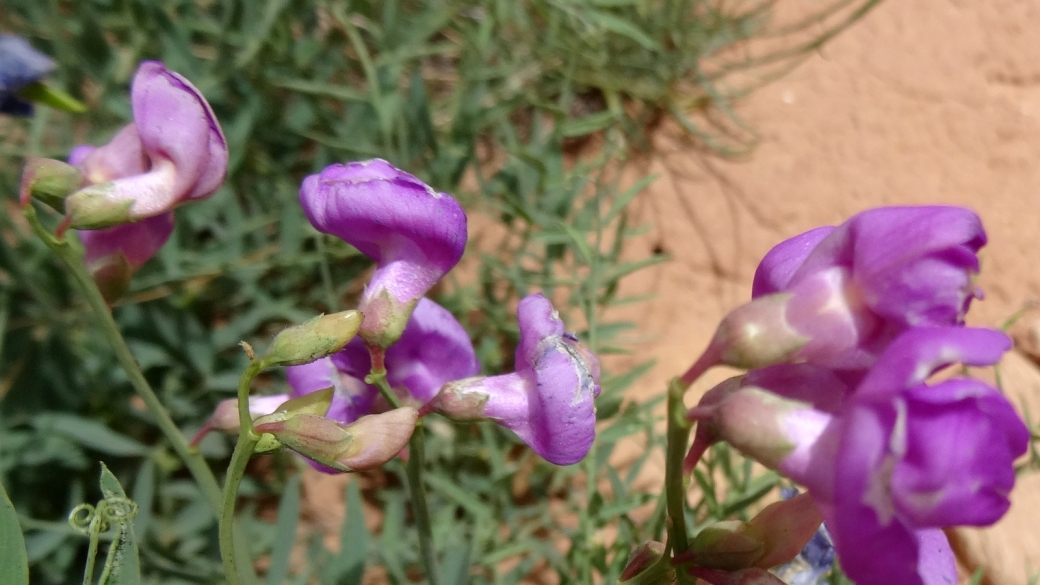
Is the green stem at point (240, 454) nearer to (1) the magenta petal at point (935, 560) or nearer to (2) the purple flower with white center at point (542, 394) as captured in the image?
(2) the purple flower with white center at point (542, 394)

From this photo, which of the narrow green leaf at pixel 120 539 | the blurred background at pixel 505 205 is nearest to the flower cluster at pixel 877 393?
the narrow green leaf at pixel 120 539

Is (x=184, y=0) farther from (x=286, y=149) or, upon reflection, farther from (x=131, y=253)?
(x=131, y=253)

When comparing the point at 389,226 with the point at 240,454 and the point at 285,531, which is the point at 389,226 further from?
the point at 285,531

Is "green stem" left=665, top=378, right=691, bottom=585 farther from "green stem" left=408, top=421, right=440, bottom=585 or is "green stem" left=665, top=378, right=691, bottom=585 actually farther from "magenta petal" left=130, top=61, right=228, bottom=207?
"magenta petal" left=130, top=61, right=228, bottom=207

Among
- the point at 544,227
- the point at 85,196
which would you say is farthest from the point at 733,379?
the point at 544,227

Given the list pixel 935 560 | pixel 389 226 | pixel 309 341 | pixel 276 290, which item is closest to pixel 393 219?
pixel 389 226

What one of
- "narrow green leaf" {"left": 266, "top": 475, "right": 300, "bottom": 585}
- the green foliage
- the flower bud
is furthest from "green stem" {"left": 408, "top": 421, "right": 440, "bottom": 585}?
the green foliage
